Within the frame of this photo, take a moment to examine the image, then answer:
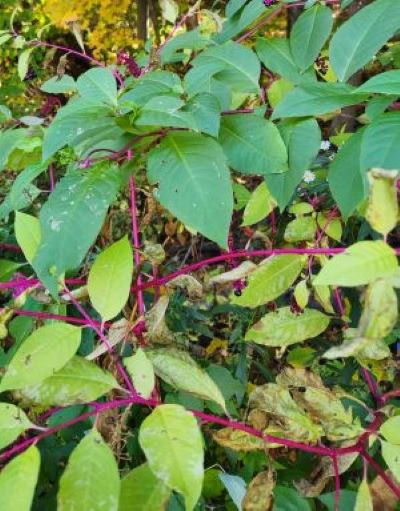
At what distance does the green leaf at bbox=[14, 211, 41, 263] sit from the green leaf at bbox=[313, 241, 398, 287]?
369mm

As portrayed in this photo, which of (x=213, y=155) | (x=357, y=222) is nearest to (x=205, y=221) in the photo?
(x=213, y=155)

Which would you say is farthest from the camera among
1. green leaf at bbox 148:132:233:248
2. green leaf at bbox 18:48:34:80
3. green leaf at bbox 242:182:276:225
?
green leaf at bbox 18:48:34:80

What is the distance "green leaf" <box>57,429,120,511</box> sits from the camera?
0.46 metres

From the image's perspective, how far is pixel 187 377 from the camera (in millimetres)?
555

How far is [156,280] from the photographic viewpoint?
680 millimetres

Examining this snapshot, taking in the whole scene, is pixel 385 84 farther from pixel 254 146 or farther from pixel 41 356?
pixel 41 356

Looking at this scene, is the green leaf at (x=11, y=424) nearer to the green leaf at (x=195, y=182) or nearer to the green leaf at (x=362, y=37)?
the green leaf at (x=195, y=182)

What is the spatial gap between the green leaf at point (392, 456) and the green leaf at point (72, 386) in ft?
0.82

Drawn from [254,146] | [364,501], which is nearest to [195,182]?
[254,146]

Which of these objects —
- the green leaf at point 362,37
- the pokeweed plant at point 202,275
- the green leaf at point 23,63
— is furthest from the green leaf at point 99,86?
the green leaf at point 23,63

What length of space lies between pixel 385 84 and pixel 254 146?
0.46 ft

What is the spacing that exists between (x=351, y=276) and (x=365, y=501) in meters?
0.27

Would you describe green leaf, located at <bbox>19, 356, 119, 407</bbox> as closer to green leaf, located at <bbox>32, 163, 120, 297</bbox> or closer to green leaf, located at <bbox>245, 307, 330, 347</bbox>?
green leaf, located at <bbox>32, 163, 120, 297</bbox>

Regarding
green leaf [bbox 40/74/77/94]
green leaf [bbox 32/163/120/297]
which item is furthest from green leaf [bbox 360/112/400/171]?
green leaf [bbox 40/74/77/94]
